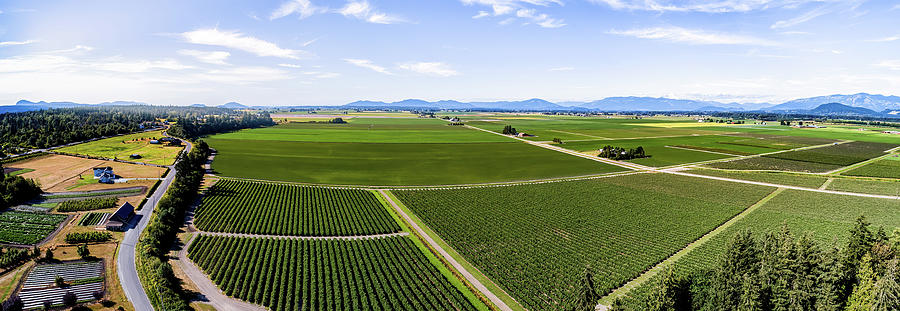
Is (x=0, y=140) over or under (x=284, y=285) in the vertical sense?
over

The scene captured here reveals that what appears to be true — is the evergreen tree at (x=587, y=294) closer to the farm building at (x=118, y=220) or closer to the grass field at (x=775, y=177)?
the farm building at (x=118, y=220)

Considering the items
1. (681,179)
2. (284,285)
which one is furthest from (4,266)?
(681,179)

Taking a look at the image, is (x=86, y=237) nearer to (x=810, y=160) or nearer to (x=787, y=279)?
(x=787, y=279)

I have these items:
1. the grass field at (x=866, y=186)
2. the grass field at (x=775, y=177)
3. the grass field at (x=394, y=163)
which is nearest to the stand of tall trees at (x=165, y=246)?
the grass field at (x=394, y=163)

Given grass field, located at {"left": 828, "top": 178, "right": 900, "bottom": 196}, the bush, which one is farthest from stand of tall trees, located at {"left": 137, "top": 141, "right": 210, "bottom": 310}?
grass field, located at {"left": 828, "top": 178, "right": 900, "bottom": 196}

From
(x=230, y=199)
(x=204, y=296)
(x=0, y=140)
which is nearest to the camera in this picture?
(x=204, y=296)

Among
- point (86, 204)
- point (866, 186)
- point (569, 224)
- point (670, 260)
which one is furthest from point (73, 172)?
point (866, 186)

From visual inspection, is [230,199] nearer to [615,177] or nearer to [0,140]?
[615,177]
